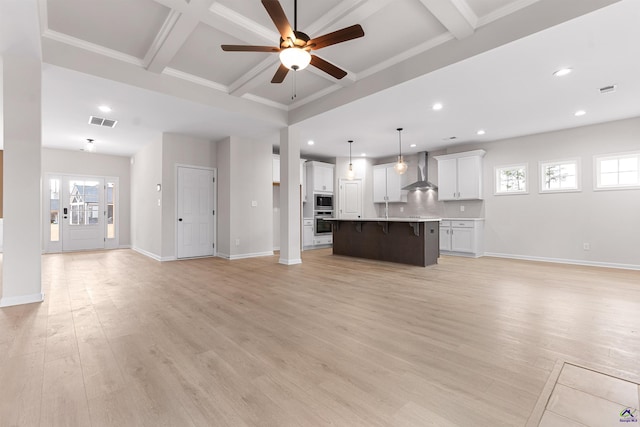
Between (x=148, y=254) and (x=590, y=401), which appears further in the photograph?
(x=148, y=254)

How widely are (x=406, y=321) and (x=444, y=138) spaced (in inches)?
213

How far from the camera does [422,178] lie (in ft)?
26.6

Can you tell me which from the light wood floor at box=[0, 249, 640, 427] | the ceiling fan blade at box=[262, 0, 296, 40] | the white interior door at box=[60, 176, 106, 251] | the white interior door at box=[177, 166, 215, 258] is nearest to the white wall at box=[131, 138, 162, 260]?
the white interior door at box=[177, 166, 215, 258]

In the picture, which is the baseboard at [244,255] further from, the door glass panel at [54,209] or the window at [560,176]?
the window at [560,176]

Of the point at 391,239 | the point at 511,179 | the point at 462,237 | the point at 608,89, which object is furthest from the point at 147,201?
the point at 608,89

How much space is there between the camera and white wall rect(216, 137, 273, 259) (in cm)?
651

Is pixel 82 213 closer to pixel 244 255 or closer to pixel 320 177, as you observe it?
pixel 244 255

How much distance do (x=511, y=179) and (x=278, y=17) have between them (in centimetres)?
664

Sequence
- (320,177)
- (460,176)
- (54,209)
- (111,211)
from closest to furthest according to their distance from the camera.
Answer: (460,176) → (54,209) → (111,211) → (320,177)

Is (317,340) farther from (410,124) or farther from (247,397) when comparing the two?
(410,124)

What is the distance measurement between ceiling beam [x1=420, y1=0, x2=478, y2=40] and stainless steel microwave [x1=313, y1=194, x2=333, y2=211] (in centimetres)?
560

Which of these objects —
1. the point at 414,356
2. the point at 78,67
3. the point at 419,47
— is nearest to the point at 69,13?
the point at 78,67

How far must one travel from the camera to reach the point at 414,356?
2.04 m

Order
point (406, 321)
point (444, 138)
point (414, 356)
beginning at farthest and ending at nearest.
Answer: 1. point (444, 138)
2. point (406, 321)
3. point (414, 356)
